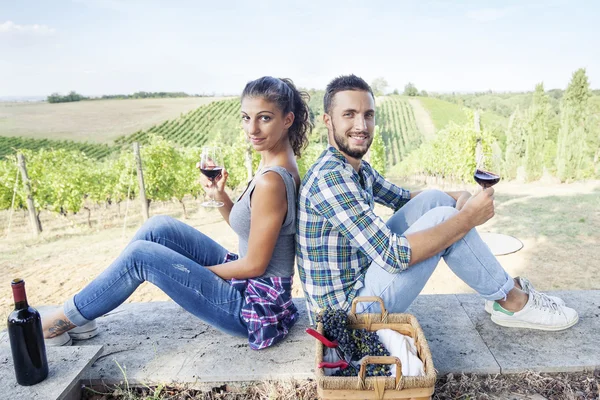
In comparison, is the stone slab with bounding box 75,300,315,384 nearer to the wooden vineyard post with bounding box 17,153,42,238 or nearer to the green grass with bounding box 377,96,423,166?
the wooden vineyard post with bounding box 17,153,42,238

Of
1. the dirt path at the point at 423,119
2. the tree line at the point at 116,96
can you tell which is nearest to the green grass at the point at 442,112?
the dirt path at the point at 423,119

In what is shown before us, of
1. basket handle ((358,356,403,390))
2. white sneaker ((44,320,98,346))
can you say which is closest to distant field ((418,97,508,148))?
white sneaker ((44,320,98,346))

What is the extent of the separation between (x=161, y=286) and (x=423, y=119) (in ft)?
163

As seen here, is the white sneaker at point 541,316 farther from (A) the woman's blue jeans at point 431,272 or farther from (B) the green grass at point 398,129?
(B) the green grass at point 398,129

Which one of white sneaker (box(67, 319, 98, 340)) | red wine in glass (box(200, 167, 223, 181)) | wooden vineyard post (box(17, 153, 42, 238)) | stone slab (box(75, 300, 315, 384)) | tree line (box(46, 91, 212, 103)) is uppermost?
tree line (box(46, 91, 212, 103))

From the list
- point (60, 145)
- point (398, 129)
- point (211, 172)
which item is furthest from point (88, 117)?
point (211, 172)

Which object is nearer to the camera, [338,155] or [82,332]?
[338,155]

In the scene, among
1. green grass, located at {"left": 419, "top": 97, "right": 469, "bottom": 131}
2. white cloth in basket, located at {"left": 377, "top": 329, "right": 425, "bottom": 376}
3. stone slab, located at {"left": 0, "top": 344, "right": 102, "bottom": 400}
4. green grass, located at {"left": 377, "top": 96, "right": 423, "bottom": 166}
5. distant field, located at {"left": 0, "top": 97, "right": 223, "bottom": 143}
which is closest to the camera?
white cloth in basket, located at {"left": 377, "top": 329, "right": 425, "bottom": 376}

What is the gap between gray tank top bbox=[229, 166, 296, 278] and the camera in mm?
1750

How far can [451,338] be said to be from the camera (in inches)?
80.5

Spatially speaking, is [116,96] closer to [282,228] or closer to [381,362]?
[282,228]

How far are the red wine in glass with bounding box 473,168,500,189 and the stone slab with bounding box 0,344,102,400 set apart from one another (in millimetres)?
1823

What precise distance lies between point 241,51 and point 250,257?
64.8 metres

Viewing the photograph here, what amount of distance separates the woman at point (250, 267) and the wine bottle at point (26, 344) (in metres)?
0.24
